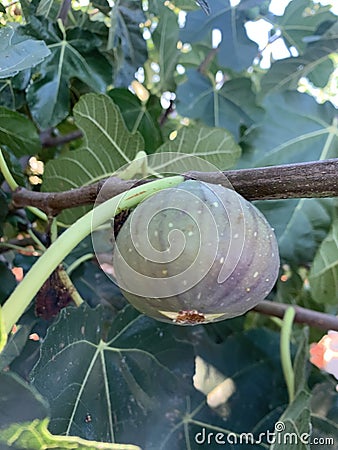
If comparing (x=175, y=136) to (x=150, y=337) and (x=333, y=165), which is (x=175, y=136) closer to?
(x=150, y=337)

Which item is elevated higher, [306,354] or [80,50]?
[80,50]

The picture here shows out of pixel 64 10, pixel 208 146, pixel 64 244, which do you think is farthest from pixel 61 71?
pixel 64 244

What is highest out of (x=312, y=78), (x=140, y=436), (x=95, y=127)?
(x=95, y=127)

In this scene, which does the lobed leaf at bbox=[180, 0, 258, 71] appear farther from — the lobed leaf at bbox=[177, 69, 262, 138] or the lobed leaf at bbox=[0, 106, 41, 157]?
the lobed leaf at bbox=[0, 106, 41, 157]

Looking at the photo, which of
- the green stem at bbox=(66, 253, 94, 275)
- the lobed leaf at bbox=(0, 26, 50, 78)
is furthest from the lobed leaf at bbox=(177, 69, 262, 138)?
the lobed leaf at bbox=(0, 26, 50, 78)

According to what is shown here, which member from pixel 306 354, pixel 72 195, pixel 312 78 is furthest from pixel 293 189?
pixel 312 78

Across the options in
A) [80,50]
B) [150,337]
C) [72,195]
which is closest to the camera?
[72,195]

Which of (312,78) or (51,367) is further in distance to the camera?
(312,78)

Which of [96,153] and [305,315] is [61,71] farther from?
[305,315]
